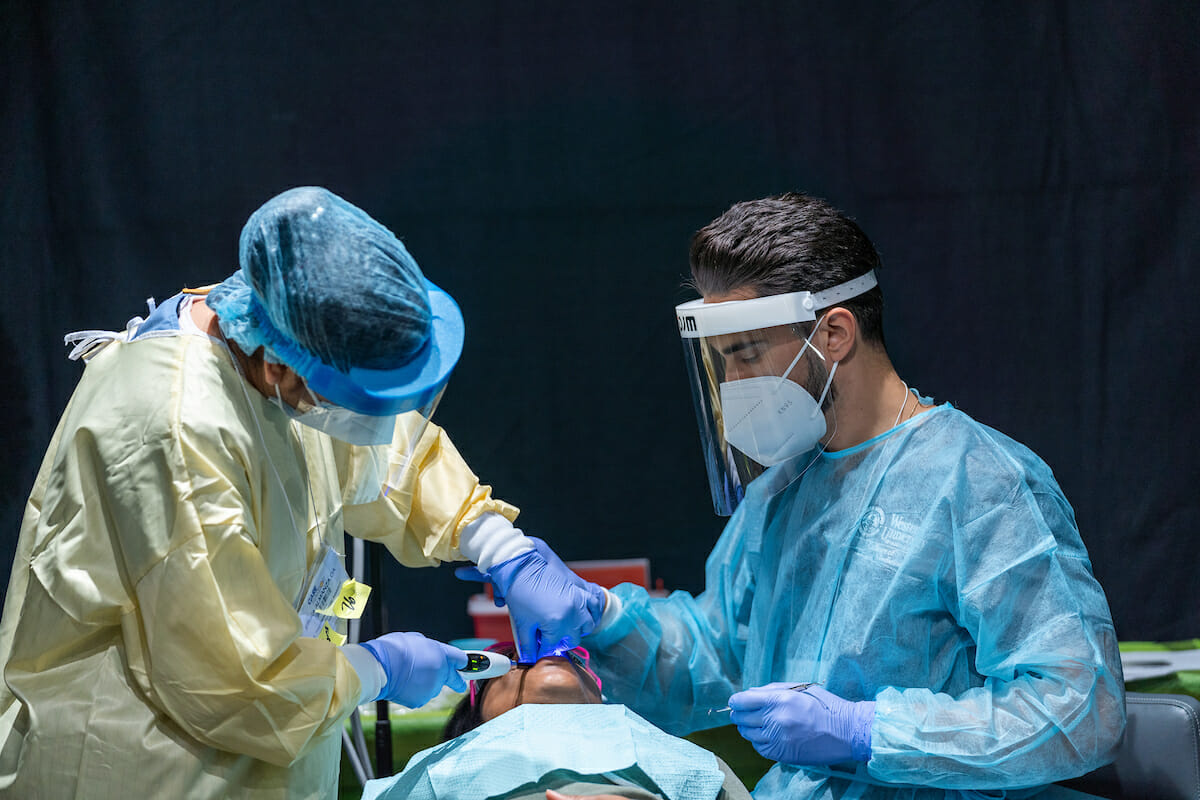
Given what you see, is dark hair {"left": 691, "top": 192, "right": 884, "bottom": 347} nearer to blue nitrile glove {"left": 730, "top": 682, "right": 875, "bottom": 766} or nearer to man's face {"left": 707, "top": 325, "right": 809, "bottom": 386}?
man's face {"left": 707, "top": 325, "right": 809, "bottom": 386}

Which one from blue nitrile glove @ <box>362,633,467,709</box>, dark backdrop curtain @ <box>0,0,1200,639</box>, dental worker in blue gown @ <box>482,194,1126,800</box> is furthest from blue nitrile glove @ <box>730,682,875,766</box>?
dark backdrop curtain @ <box>0,0,1200,639</box>

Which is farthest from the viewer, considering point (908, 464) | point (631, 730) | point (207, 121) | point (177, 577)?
point (207, 121)

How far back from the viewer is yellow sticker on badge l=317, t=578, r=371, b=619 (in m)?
1.71

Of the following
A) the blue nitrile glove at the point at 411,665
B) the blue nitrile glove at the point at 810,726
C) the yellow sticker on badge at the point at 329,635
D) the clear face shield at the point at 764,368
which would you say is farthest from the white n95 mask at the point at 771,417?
the yellow sticker on badge at the point at 329,635

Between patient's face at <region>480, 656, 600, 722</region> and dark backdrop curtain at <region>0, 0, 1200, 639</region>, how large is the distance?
1.21 meters

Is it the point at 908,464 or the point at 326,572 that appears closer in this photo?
the point at 326,572

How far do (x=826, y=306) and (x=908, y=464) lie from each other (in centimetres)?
31

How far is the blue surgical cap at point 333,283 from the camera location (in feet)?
4.37

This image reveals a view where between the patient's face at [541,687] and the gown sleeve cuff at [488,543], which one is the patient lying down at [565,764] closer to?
the patient's face at [541,687]

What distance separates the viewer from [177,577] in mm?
1351

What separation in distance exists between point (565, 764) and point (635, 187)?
78.0 inches

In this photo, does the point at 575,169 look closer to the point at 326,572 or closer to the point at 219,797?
the point at 326,572

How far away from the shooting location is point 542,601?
2.00 metres

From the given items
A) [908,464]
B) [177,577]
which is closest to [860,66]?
[908,464]
